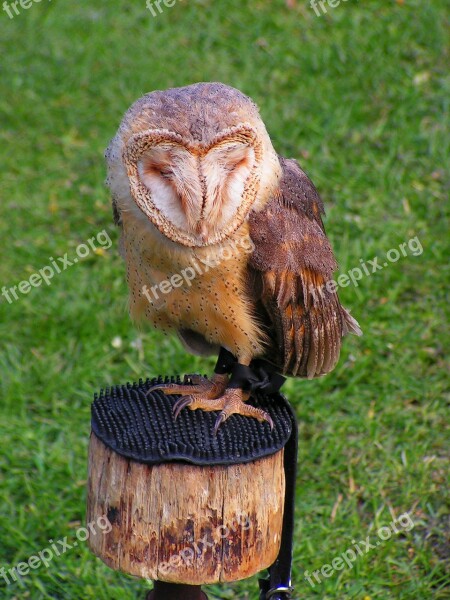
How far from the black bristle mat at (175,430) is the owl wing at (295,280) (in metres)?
0.23

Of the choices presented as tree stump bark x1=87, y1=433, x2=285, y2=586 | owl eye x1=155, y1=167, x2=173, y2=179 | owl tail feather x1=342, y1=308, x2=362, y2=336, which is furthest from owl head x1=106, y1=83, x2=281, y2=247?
owl tail feather x1=342, y1=308, x2=362, y2=336

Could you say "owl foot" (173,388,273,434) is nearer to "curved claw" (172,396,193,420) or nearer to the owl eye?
"curved claw" (172,396,193,420)

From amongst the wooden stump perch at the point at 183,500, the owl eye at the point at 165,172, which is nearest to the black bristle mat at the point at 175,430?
the wooden stump perch at the point at 183,500

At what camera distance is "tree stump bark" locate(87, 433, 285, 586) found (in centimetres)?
300

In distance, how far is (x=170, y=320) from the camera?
352cm

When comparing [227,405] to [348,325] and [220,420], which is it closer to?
[220,420]

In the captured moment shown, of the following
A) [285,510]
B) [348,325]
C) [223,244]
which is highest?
[223,244]

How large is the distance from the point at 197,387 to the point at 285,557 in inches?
29.1

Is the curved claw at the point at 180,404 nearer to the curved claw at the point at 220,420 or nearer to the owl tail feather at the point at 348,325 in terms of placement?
the curved claw at the point at 220,420

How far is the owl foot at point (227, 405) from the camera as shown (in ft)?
11.0

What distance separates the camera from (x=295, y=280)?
3.41 metres

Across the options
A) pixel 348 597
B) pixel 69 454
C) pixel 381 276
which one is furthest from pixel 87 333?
pixel 348 597

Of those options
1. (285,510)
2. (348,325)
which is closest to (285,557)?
(285,510)

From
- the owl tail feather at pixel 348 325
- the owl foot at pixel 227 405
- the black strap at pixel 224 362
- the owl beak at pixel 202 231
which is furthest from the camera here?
the owl tail feather at pixel 348 325
